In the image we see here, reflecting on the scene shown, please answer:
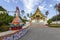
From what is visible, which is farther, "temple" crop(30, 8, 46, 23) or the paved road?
"temple" crop(30, 8, 46, 23)

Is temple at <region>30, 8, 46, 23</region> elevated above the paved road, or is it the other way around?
temple at <region>30, 8, 46, 23</region>

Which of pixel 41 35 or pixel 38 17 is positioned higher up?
pixel 38 17

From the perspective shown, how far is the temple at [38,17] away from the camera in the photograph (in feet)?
259

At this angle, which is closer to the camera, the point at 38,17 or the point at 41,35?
the point at 41,35

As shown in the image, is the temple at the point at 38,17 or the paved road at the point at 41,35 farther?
the temple at the point at 38,17

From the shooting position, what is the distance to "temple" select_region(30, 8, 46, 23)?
259 ft

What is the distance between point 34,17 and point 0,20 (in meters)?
48.1

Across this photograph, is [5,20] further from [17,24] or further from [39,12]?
[39,12]

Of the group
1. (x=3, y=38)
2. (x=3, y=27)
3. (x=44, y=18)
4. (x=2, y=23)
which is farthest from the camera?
(x=44, y=18)

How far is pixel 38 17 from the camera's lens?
267ft

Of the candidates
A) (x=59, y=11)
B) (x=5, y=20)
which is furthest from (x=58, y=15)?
(x=5, y=20)

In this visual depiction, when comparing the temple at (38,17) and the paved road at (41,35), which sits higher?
the temple at (38,17)

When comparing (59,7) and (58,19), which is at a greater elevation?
(59,7)

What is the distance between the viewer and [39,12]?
79.2 metres
